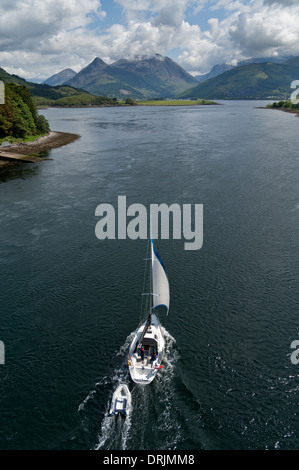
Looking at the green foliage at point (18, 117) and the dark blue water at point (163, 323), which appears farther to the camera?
the green foliage at point (18, 117)

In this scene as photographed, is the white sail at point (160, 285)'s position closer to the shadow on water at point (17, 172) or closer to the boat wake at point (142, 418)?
the boat wake at point (142, 418)

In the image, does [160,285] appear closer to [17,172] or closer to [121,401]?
[121,401]

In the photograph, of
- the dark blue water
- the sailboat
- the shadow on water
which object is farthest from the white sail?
the shadow on water

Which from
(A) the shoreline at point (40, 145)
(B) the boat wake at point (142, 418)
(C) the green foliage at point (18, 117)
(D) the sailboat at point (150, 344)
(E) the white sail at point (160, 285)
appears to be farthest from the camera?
(C) the green foliage at point (18, 117)

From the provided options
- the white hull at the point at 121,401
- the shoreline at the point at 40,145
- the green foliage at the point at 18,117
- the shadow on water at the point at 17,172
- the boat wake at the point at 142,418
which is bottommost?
the boat wake at the point at 142,418

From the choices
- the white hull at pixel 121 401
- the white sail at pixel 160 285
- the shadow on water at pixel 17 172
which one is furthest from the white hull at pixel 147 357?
the shadow on water at pixel 17 172

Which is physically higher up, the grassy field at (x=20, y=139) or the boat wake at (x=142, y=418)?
the grassy field at (x=20, y=139)
